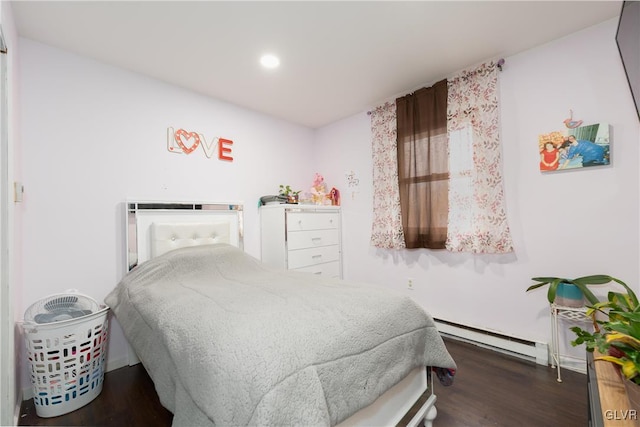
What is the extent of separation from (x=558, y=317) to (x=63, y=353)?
124 inches

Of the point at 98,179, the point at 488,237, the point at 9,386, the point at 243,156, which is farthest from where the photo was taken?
the point at 243,156

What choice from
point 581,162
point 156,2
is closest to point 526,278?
point 581,162

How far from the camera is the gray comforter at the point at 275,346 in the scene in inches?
32.8

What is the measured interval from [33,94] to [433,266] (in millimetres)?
3394

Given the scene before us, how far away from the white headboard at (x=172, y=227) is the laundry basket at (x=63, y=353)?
48 centimetres

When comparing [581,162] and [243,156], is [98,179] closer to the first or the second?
[243,156]

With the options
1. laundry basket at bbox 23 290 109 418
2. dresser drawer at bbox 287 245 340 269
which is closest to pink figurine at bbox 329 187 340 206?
dresser drawer at bbox 287 245 340 269

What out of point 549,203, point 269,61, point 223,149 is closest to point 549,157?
point 549,203

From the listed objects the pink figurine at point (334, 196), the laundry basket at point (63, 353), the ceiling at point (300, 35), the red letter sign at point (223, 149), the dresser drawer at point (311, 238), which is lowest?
the laundry basket at point (63, 353)

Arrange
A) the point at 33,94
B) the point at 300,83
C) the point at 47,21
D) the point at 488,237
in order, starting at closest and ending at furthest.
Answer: the point at 47,21
the point at 33,94
the point at 488,237
the point at 300,83

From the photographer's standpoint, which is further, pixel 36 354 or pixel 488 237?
pixel 488 237

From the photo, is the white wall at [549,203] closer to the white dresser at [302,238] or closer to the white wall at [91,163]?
the white dresser at [302,238]

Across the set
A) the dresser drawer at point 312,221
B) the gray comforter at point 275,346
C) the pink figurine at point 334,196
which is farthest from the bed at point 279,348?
the pink figurine at point 334,196

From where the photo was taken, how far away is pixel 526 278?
7.08ft
